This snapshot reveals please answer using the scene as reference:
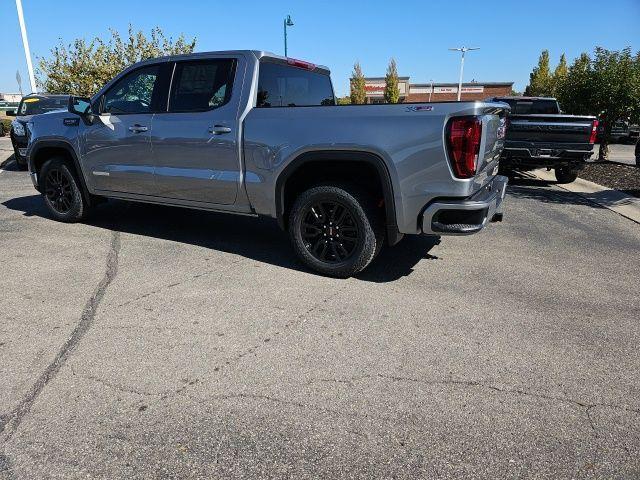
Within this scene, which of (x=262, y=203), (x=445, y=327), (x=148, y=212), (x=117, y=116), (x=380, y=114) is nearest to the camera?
(x=445, y=327)

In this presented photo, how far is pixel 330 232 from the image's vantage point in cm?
426

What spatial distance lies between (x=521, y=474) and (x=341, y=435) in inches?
31.7

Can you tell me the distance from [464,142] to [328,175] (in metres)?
1.32

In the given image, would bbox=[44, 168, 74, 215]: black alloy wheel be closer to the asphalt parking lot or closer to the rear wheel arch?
the asphalt parking lot

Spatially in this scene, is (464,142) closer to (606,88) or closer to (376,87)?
(606,88)

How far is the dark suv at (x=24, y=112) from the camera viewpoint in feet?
36.2

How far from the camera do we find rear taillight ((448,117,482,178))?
3.44 m

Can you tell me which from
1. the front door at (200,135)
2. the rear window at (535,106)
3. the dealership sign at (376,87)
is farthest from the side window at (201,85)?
the dealership sign at (376,87)

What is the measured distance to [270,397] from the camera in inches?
100

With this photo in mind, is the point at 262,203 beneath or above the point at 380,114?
beneath

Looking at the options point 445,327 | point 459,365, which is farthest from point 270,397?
point 445,327

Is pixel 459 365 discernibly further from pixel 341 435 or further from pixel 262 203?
pixel 262 203

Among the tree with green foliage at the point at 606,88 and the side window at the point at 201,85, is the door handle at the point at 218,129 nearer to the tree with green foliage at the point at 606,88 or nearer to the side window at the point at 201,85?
the side window at the point at 201,85

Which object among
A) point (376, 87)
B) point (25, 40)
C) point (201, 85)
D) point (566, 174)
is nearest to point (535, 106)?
point (566, 174)
